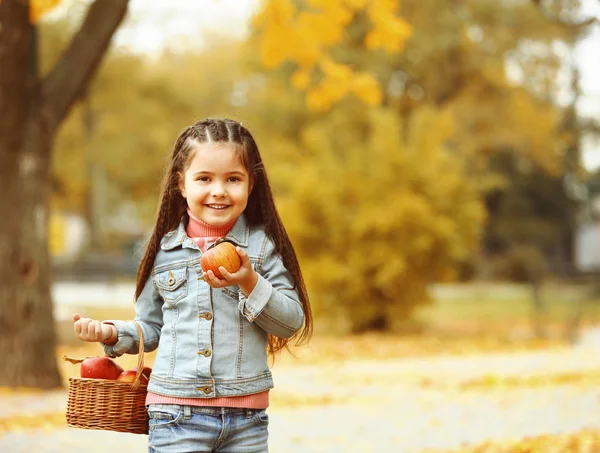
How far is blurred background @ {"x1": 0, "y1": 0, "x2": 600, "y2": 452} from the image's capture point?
10.6 m

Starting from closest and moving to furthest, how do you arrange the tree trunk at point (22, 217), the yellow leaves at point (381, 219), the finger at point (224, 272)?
the finger at point (224, 272), the tree trunk at point (22, 217), the yellow leaves at point (381, 219)

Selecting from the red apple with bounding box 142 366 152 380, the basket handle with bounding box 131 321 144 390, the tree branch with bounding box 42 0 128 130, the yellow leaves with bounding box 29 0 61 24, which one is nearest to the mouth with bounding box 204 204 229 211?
the basket handle with bounding box 131 321 144 390

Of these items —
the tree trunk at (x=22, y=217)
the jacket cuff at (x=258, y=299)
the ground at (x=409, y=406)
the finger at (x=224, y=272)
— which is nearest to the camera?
the finger at (x=224, y=272)

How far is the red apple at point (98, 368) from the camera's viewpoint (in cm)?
287

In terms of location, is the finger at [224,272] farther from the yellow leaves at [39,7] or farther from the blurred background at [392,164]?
the yellow leaves at [39,7]

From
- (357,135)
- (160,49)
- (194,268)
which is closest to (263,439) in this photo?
(194,268)

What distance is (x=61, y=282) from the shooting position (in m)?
25.9

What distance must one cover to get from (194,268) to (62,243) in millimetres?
49409

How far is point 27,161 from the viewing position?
8.05 m

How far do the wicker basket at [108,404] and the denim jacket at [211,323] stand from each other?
10cm

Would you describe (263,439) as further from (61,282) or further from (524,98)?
(61,282)

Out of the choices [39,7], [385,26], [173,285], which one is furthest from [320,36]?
[173,285]

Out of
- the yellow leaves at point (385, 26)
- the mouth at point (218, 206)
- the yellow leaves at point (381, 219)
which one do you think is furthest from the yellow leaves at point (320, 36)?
the mouth at point (218, 206)

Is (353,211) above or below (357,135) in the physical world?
below
